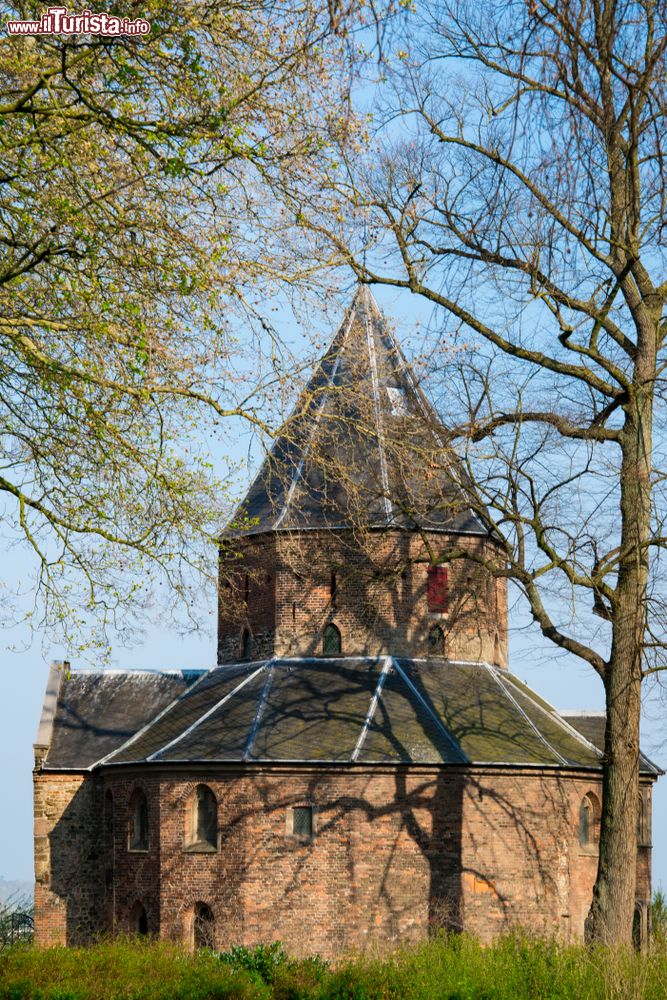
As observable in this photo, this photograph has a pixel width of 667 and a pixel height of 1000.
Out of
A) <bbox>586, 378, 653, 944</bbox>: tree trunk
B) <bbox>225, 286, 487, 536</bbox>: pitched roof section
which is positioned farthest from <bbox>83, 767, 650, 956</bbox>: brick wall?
<bbox>586, 378, 653, 944</bbox>: tree trunk

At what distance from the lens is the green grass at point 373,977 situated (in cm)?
1206

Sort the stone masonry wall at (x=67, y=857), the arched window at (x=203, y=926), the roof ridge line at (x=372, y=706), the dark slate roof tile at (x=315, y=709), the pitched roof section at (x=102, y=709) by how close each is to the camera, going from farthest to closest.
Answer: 1. the pitched roof section at (x=102, y=709)
2. the stone masonry wall at (x=67, y=857)
3. the dark slate roof tile at (x=315, y=709)
4. the roof ridge line at (x=372, y=706)
5. the arched window at (x=203, y=926)

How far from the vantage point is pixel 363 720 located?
2873 cm

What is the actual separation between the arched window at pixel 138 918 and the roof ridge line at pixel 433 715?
7.50 m

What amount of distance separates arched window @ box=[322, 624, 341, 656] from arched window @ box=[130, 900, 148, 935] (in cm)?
700

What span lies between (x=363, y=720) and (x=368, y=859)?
3.00m

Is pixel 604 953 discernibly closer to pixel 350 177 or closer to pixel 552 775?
pixel 350 177

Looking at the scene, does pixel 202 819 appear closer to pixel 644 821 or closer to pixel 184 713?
pixel 184 713

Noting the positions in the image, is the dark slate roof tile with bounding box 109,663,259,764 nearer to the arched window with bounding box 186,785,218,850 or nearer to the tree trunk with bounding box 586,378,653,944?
the arched window with bounding box 186,785,218,850

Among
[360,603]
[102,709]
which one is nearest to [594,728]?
[360,603]

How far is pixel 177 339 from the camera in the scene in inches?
544

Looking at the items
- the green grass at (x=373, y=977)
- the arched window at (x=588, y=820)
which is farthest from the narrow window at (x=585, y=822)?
the green grass at (x=373, y=977)

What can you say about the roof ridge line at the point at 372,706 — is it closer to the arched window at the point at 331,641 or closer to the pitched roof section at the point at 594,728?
the arched window at the point at 331,641

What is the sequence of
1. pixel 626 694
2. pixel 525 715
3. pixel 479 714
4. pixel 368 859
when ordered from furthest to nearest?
1. pixel 525 715
2. pixel 479 714
3. pixel 368 859
4. pixel 626 694
